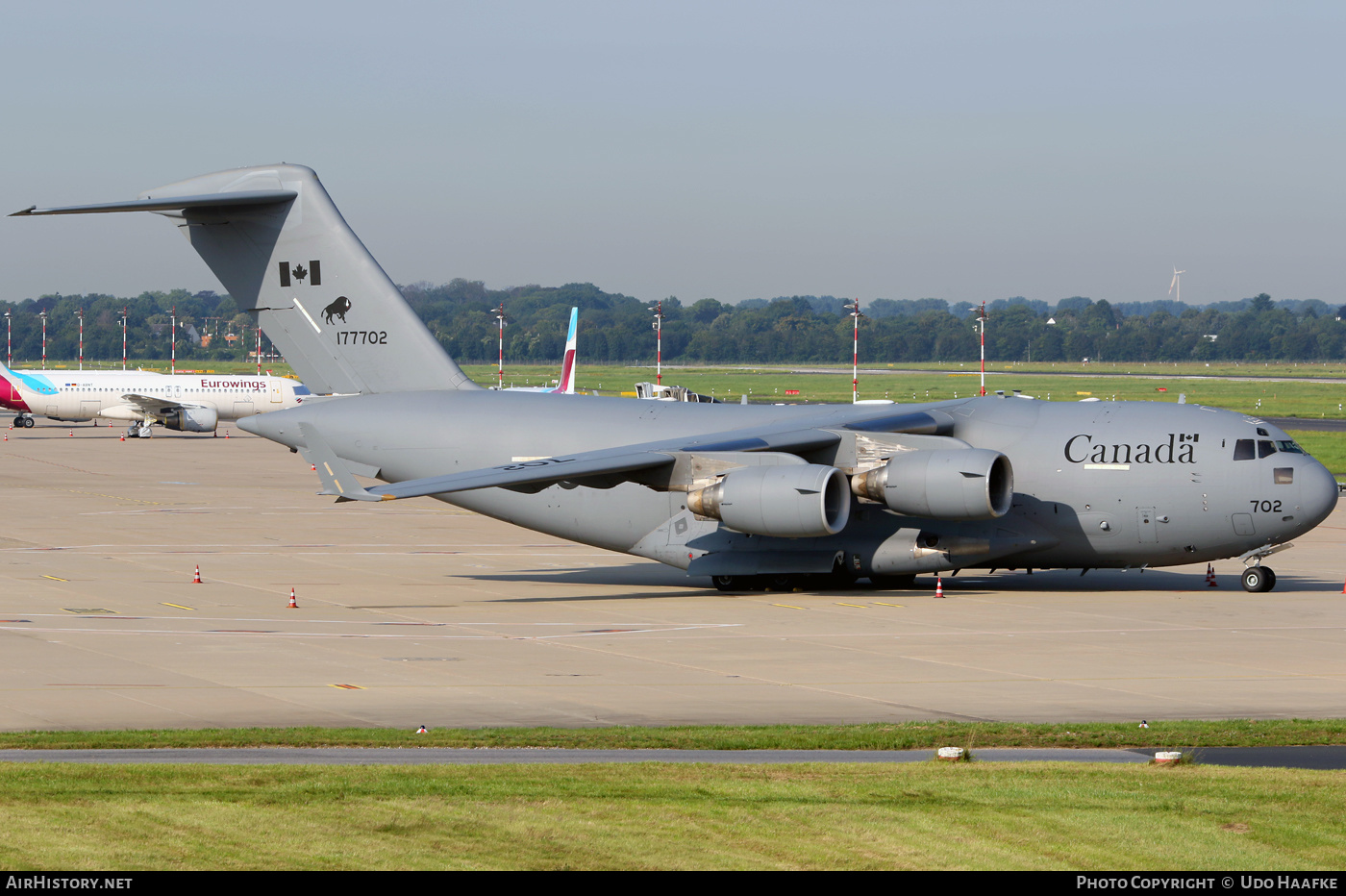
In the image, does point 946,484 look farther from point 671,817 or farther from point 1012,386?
point 1012,386

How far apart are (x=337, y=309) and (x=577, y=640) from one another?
11943mm

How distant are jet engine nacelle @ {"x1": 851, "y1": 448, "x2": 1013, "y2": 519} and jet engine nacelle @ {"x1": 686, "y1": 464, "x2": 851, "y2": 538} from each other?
2.73ft

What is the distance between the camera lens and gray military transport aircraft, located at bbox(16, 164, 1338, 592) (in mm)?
26953

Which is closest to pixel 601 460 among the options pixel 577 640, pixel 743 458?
pixel 743 458

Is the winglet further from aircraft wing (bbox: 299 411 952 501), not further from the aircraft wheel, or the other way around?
the aircraft wheel

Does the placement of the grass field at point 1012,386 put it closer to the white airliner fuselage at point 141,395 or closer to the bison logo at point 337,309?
the white airliner fuselage at point 141,395

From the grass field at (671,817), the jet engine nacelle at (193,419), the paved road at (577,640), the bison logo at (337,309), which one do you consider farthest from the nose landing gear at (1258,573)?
the jet engine nacelle at (193,419)

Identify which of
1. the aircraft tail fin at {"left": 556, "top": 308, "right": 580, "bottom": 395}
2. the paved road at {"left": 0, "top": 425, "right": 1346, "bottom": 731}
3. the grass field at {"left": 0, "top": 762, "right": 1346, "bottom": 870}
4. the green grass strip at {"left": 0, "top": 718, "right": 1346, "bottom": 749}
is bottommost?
the paved road at {"left": 0, "top": 425, "right": 1346, "bottom": 731}

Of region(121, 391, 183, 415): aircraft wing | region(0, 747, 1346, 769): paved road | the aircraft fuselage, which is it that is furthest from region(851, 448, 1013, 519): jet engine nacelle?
region(121, 391, 183, 415): aircraft wing

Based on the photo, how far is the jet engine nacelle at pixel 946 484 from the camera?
26641 mm

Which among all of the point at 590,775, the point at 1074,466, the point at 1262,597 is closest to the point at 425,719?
the point at 590,775

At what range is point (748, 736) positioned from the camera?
1598 cm
